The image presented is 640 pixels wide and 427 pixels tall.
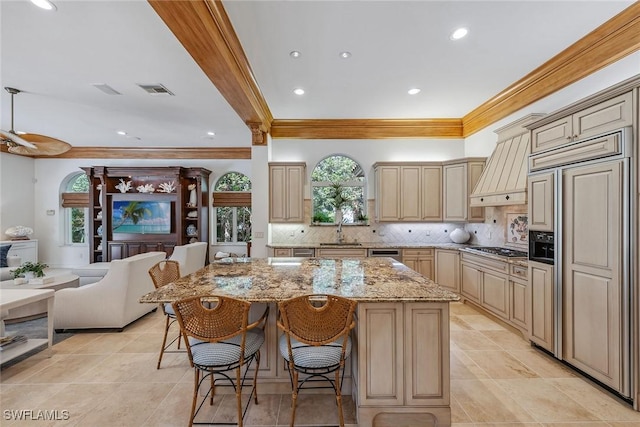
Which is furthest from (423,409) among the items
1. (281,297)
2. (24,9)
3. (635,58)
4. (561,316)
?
(24,9)

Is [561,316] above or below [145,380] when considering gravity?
above

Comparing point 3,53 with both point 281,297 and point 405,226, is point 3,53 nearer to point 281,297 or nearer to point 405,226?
point 281,297

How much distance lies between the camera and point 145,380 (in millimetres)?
2453

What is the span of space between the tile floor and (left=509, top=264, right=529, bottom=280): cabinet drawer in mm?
787

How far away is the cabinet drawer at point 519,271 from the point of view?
315 centimetres

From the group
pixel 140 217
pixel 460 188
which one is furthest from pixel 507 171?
pixel 140 217

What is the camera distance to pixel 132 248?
6.57m

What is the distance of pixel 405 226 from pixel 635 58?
359cm

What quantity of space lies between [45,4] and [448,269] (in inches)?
227

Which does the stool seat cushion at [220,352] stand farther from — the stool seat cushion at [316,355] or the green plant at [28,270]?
the green plant at [28,270]

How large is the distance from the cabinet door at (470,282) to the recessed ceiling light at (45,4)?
5599 millimetres

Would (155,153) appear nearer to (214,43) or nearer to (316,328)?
(214,43)

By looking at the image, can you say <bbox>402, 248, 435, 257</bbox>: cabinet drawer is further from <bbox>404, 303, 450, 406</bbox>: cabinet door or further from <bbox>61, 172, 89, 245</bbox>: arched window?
<bbox>61, 172, 89, 245</bbox>: arched window

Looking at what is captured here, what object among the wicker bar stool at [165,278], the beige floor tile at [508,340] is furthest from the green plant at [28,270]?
the beige floor tile at [508,340]
